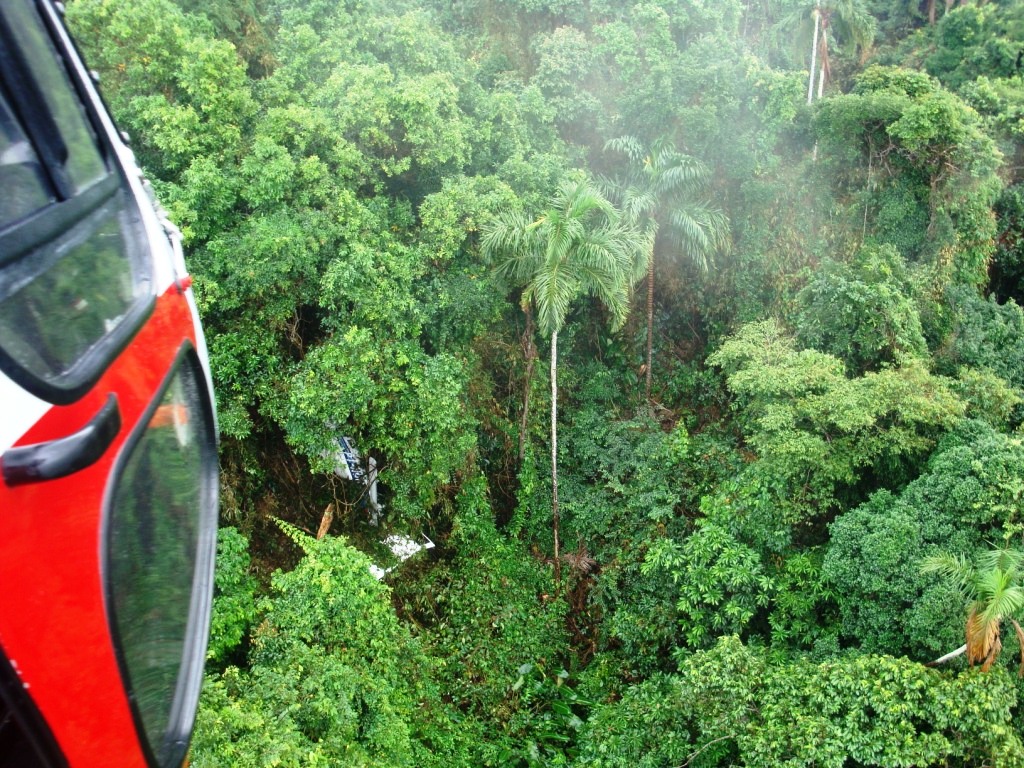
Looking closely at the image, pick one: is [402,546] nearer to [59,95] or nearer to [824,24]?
[59,95]

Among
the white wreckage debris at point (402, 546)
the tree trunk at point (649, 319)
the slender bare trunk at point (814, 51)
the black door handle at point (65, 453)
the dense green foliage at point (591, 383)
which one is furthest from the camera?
the slender bare trunk at point (814, 51)

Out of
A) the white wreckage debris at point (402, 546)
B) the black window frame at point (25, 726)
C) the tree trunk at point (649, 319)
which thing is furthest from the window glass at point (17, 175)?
the tree trunk at point (649, 319)

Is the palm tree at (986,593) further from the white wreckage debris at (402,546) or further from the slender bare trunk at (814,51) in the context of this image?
the slender bare trunk at (814,51)

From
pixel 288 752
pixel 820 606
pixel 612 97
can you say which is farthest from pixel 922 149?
pixel 288 752

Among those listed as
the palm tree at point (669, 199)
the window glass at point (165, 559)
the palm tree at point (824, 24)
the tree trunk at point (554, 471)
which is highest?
the window glass at point (165, 559)

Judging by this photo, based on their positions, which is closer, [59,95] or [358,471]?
[59,95]

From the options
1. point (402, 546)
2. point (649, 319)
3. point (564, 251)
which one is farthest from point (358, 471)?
point (649, 319)

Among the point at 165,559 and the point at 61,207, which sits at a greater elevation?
the point at 61,207

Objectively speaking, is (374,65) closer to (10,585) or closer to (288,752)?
(288,752)
